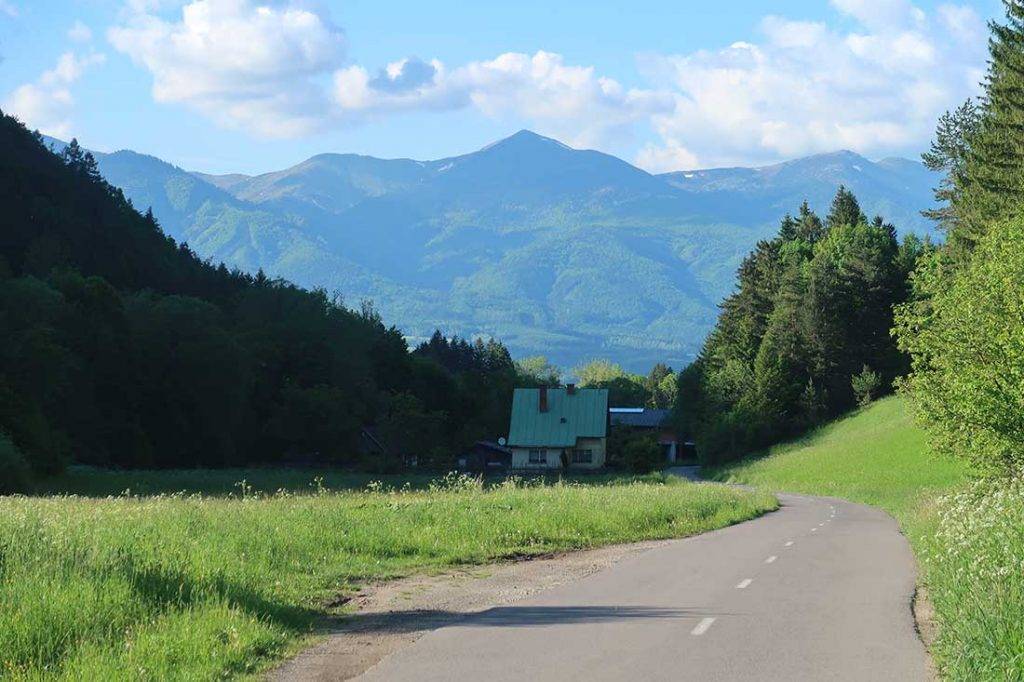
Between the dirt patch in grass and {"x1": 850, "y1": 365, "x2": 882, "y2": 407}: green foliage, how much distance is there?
7895 cm

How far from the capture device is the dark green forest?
2630 inches

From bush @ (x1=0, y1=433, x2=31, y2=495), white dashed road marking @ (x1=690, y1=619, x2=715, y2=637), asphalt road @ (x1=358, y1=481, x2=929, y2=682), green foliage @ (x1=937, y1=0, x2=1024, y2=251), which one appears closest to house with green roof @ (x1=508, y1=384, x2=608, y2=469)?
green foliage @ (x1=937, y1=0, x2=1024, y2=251)

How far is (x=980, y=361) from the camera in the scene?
32.4 m

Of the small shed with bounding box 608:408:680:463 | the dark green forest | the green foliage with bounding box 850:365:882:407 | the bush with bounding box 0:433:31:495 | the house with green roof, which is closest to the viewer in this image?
the bush with bounding box 0:433:31:495

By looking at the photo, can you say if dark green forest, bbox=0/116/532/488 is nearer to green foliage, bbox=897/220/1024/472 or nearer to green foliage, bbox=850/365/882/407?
green foliage, bbox=897/220/1024/472

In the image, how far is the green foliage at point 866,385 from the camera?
97688 millimetres

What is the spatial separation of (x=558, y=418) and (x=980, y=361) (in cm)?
6979

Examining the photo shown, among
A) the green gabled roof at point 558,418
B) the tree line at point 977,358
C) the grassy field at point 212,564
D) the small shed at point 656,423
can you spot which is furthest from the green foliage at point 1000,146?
→ the small shed at point 656,423

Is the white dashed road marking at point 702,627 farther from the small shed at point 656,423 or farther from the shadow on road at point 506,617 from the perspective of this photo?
the small shed at point 656,423

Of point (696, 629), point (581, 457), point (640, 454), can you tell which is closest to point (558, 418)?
point (581, 457)

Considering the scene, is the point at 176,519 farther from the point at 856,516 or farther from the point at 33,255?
the point at 33,255

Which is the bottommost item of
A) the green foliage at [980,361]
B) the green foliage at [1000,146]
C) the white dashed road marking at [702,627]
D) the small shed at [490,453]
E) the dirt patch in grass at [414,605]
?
the small shed at [490,453]

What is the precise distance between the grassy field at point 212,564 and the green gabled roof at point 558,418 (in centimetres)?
7242

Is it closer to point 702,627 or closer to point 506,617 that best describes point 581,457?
point 506,617
